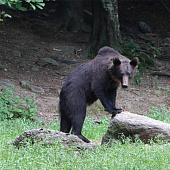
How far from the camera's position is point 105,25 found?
1383 centimetres

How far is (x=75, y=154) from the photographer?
16.9 ft

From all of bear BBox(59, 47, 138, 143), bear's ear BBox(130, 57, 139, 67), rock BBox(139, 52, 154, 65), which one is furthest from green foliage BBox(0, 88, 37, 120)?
rock BBox(139, 52, 154, 65)

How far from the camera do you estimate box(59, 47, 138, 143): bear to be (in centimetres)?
686

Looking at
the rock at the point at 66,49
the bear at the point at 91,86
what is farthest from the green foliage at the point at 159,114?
the rock at the point at 66,49

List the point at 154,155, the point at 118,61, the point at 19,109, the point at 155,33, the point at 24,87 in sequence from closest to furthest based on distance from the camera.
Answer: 1. the point at 154,155
2. the point at 118,61
3. the point at 19,109
4. the point at 24,87
5. the point at 155,33

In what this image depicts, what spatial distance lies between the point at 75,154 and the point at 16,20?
13.3 meters

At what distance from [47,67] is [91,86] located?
670 centimetres

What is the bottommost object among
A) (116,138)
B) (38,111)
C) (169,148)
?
(38,111)

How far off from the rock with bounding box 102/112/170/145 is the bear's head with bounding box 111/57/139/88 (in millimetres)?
945

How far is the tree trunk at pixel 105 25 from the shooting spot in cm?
1368

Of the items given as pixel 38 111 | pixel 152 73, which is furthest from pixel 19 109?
pixel 152 73

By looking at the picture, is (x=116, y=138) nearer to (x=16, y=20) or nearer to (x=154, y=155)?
(x=154, y=155)

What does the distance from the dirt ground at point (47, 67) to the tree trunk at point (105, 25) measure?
110 cm

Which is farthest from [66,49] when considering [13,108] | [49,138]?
[49,138]
